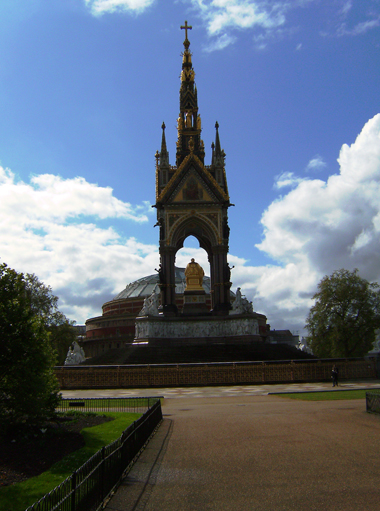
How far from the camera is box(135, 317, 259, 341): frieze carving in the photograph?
40.2 meters

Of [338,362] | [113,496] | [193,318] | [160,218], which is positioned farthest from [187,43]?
[113,496]

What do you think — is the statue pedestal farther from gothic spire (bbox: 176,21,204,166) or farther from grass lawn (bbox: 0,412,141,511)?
grass lawn (bbox: 0,412,141,511)

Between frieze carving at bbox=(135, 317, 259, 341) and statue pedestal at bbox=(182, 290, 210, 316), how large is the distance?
2.81m

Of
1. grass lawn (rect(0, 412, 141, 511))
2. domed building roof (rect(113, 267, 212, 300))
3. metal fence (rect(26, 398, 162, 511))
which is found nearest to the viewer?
metal fence (rect(26, 398, 162, 511))

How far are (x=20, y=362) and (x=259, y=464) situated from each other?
19.8 feet

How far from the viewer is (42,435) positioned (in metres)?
11.0

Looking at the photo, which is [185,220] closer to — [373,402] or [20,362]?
[373,402]

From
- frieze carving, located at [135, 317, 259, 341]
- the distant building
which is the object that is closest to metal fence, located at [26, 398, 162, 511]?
frieze carving, located at [135, 317, 259, 341]

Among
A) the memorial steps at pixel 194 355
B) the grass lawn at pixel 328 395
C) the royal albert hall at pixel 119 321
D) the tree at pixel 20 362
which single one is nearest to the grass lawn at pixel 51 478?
the tree at pixel 20 362

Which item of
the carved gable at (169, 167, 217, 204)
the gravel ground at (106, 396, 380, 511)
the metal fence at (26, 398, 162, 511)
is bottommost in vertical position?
the gravel ground at (106, 396, 380, 511)

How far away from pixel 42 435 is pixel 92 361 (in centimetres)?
2450

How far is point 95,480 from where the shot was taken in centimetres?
637

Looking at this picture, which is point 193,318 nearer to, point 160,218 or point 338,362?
point 160,218

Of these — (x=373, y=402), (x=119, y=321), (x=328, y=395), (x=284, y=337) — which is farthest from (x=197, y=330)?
(x=284, y=337)
